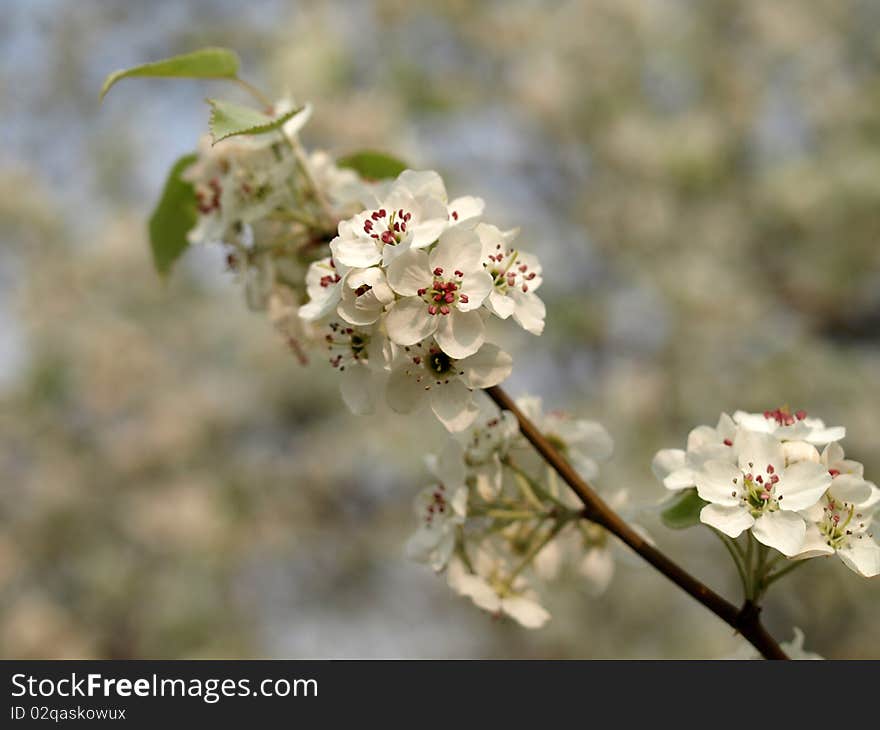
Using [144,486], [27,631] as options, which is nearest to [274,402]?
[144,486]

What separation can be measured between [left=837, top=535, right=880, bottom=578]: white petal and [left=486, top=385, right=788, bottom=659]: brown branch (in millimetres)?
82

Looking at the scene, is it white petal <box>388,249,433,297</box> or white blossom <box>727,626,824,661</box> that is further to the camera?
white blossom <box>727,626,824,661</box>

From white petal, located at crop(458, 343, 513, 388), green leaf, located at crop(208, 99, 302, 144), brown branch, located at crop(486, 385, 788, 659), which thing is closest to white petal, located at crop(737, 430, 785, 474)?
brown branch, located at crop(486, 385, 788, 659)

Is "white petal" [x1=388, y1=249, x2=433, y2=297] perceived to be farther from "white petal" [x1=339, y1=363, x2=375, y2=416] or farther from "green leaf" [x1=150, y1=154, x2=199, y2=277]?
"green leaf" [x1=150, y1=154, x2=199, y2=277]

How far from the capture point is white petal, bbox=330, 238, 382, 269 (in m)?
0.73

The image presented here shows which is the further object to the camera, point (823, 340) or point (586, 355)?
point (586, 355)

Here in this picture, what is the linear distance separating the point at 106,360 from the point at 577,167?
9.40 feet

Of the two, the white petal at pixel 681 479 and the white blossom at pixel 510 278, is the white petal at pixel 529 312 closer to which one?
the white blossom at pixel 510 278

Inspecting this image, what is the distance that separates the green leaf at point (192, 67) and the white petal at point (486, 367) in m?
0.45

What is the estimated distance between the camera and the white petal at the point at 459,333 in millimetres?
732

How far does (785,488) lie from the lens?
0.74 meters
